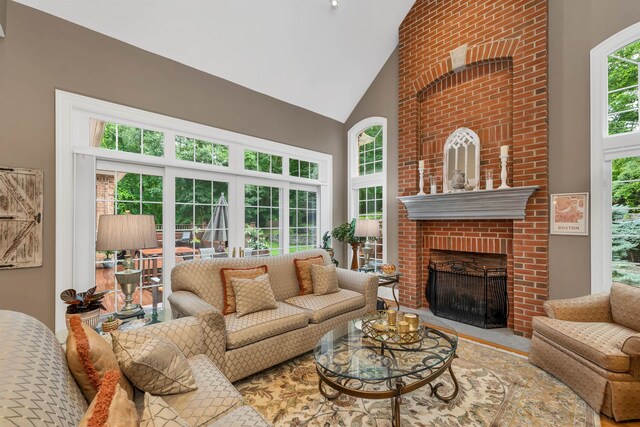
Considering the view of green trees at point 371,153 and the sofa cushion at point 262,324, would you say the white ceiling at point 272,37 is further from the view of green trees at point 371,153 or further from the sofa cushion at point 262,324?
the sofa cushion at point 262,324

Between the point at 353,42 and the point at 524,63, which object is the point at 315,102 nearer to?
the point at 353,42

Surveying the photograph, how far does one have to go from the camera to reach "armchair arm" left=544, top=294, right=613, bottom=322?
8.14ft

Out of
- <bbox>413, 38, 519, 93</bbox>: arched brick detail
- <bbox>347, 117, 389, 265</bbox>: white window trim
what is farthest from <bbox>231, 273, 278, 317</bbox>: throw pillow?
<bbox>413, 38, 519, 93</bbox>: arched brick detail

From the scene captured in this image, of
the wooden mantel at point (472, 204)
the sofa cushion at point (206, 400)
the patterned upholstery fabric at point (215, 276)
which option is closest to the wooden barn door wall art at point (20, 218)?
the patterned upholstery fabric at point (215, 276)

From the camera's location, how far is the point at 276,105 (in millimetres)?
4504

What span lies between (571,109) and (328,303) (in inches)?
127

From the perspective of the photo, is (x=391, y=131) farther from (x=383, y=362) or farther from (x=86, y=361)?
(x=86, y=361)

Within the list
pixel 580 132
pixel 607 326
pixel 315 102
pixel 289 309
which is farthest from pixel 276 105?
pixel 607 326

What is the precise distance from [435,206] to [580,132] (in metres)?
1.66

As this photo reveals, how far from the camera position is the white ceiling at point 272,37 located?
9.71ft

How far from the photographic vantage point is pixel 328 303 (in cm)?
301

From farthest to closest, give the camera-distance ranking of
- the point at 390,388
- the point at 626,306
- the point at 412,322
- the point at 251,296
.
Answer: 1. the point at 251,296
2. the point at 626,306
3. the point at 412,322
4. the point at 390,388

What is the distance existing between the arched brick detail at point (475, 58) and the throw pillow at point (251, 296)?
360 centimetres

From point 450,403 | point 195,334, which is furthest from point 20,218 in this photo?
point 450,403
